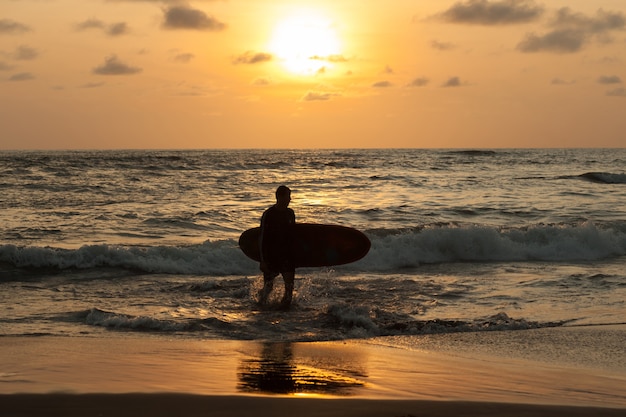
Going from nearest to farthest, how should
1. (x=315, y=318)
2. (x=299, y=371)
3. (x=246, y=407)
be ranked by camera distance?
(x=246, y=407), (x=299, y=371), (x=315, y=318)

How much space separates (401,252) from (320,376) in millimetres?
10540

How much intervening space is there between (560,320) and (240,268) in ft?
23.4

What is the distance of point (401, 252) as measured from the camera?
16703mm

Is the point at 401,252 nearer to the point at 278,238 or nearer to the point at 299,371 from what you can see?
the point at 278,238

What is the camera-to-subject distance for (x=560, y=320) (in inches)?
378

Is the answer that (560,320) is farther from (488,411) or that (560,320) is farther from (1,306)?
(1,306)

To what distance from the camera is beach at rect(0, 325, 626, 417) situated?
5191mm

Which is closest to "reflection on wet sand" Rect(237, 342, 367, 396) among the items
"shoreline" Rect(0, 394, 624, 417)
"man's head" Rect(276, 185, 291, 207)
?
"shoreline" Rect(0, 394, 624, 417)

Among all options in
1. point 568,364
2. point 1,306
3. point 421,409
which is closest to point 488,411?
point 421,409

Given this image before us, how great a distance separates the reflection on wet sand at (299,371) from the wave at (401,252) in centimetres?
711

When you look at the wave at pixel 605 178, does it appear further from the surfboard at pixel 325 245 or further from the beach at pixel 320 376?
the beach at pixel 320 376

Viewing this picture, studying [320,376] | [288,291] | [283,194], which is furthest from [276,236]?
[320,376]

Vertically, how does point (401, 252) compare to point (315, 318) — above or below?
above

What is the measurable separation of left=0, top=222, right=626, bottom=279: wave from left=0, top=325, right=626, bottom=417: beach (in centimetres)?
611
